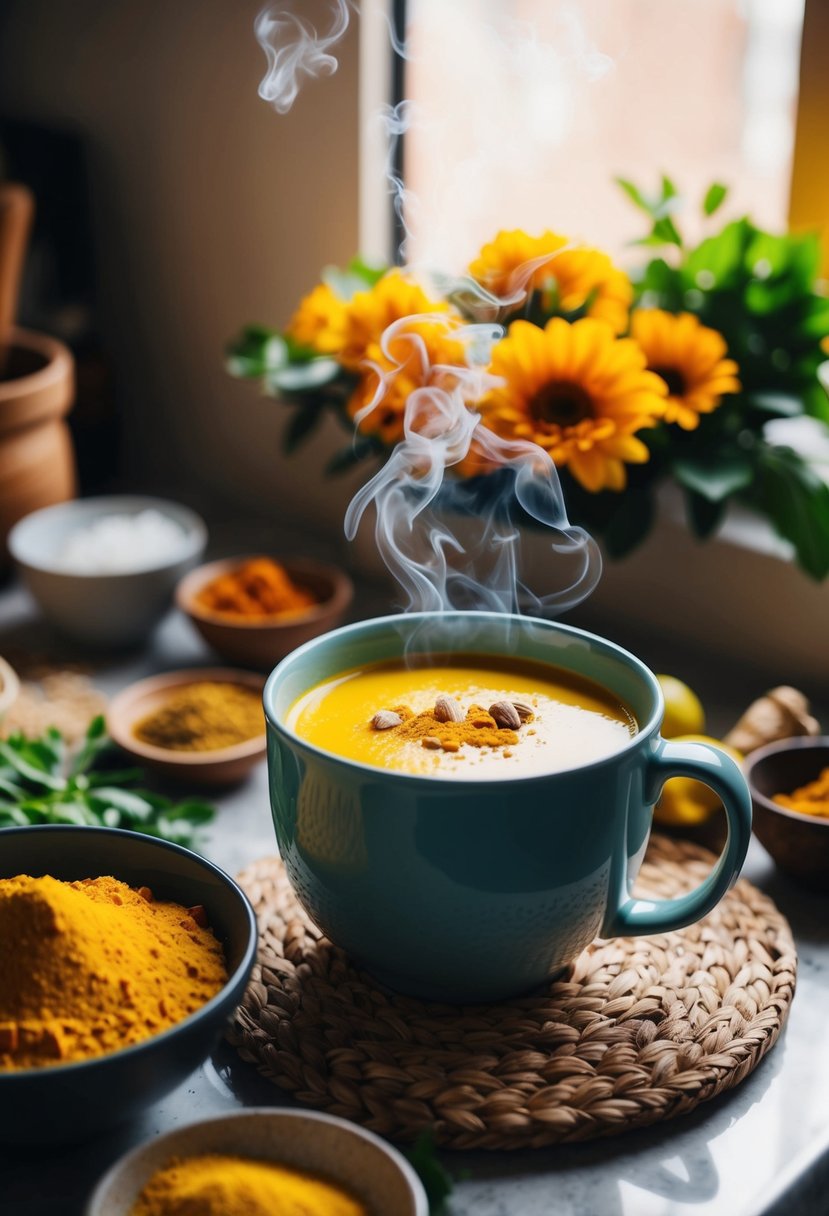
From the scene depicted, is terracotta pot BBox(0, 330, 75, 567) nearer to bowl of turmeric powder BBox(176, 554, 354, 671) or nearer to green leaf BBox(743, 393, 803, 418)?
bowl of turmeric powder BBox(176, 554, 354, 671)

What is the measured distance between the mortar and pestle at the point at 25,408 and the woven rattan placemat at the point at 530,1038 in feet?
2.32

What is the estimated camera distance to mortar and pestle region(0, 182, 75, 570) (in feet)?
4.32

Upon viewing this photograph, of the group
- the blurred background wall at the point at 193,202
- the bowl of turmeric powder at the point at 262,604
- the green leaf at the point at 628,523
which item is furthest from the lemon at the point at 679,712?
the blurred background wall at the point at 193,202

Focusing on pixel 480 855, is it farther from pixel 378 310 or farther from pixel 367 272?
pixel 367 272

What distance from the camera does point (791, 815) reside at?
863 mm

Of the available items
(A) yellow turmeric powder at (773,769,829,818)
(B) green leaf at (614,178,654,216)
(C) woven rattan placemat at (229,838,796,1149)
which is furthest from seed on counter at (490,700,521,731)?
(B) green leaf at (614,178,654,216)

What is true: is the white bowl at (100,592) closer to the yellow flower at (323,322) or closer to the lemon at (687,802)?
the yellow flower at (323,322)

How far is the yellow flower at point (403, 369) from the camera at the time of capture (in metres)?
1.02

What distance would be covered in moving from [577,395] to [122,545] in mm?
525

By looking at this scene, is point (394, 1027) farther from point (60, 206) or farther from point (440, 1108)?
point (60, 206)

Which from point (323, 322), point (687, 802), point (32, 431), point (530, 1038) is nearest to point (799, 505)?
point (687, 802)

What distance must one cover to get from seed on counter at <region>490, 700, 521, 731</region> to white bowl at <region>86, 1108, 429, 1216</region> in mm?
227

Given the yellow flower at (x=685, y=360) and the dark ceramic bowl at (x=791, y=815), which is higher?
the yellow flower at (x=685, y=360)

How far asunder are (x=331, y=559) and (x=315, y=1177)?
3.12ft
